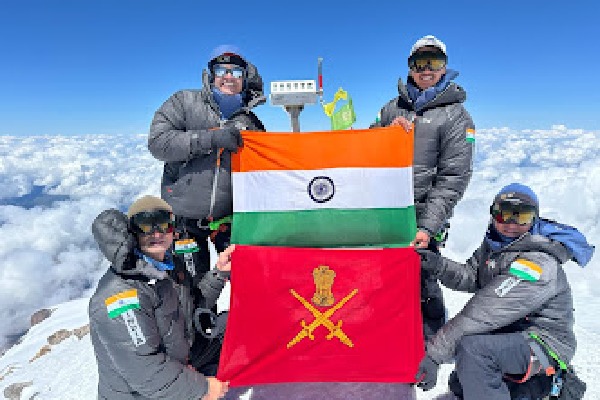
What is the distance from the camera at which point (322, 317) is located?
Result: 14.7 ft

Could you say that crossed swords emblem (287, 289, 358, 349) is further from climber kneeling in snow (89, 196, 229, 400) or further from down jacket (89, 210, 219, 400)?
down jacket (89, 210, 219, 400)

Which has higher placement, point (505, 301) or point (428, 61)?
point (428, 61)

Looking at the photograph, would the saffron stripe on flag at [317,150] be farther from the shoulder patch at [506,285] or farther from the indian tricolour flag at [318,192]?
the shoulder patch at [506,285]

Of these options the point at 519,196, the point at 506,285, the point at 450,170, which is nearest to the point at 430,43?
the point at 450,170

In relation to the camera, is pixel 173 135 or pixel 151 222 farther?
pixel 173 135

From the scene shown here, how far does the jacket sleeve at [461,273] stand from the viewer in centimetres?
446

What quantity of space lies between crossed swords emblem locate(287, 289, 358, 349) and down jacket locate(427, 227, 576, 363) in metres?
0.98

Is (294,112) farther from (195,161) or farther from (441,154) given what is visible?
(441,154)

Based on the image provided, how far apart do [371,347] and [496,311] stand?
1.45 metres

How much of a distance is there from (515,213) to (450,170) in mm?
1014

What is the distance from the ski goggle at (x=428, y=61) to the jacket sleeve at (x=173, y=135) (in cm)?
261

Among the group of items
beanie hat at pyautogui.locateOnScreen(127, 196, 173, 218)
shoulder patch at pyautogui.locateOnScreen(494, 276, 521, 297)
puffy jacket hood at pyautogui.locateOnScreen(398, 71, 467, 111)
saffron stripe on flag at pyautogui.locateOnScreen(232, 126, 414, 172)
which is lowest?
Answer: shoulder patch at pyautogui.locateOnScreen(494, 276, 521, 297)

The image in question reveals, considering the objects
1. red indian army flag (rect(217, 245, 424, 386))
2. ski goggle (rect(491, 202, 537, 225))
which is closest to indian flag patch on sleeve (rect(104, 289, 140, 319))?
red indian army flag (rect(217, 245, 424, 386))

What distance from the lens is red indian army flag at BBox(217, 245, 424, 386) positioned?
14.4 ft
